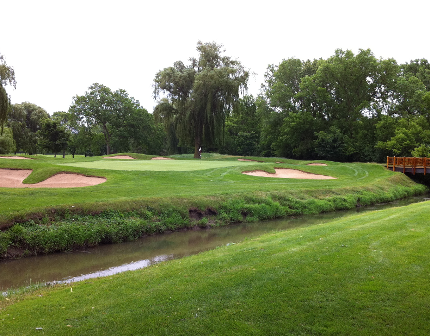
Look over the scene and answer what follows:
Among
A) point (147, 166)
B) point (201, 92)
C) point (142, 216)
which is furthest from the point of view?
point (201, 92)

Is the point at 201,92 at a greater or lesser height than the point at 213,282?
greater

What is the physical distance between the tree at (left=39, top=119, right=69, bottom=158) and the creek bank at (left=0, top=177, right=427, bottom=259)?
5271 centimetres

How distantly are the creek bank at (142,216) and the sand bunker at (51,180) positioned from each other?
6.62m

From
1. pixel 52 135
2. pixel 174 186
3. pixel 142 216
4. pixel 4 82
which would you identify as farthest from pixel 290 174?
pixel 52 135

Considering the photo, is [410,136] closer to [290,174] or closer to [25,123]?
[290,174]

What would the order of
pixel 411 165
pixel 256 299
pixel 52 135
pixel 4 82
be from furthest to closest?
pixel 52 135, pixel 411 165, pixel 4 82, pixel 256 299

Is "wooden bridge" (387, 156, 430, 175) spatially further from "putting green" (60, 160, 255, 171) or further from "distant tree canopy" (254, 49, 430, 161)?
"putting green" (60, 160, 255, 171)

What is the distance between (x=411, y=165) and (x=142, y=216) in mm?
27208

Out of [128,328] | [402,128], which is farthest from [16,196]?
[402,128]

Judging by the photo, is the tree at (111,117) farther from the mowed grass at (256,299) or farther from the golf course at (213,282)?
the mowed grass at (256,299)

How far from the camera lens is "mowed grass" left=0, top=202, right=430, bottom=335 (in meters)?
4.20

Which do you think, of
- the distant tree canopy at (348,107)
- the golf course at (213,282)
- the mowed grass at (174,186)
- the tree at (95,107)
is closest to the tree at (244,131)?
the distant tree canopy at (348,107)

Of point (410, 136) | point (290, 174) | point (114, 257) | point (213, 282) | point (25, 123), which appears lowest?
point (114, 257)

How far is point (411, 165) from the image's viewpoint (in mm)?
30141
